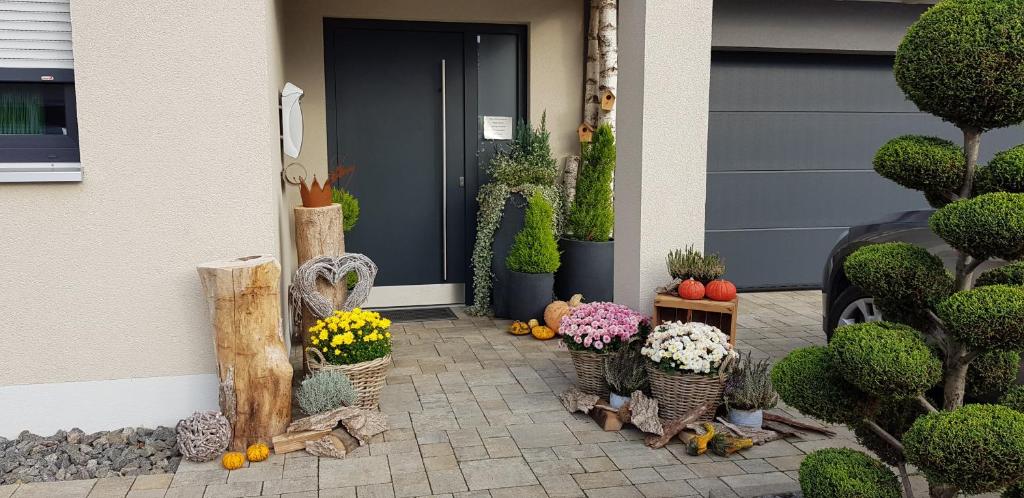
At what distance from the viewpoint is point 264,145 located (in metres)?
3.85

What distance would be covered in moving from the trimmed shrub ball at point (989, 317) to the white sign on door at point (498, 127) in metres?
4.82

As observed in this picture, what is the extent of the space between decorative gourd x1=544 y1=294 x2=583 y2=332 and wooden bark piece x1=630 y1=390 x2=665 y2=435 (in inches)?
71.0

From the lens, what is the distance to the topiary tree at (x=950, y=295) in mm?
2045

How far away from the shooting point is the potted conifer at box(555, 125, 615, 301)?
5.86 metres

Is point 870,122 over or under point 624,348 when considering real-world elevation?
over

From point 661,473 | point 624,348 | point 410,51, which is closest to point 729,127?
point 410,51

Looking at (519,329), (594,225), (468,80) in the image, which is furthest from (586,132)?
(519,329)

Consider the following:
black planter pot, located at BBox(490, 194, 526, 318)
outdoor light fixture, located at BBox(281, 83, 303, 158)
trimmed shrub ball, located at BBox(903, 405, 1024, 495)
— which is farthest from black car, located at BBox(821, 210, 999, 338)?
outdoor light fixture, located at BBox(281, 83, 303, 158)

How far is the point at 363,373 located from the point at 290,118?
6.22ft

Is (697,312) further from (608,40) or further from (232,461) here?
(608,40)

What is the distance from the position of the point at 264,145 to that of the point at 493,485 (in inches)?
79.4

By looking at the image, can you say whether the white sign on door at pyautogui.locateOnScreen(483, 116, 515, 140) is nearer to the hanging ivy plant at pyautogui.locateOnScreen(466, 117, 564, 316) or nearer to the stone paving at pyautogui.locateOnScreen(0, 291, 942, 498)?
the hanging ivy plant at pyautogui.locateOnScreen(466, 117, 564, 316)

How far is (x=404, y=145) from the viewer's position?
6504mm

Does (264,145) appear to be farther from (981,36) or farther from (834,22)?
(834,22)
